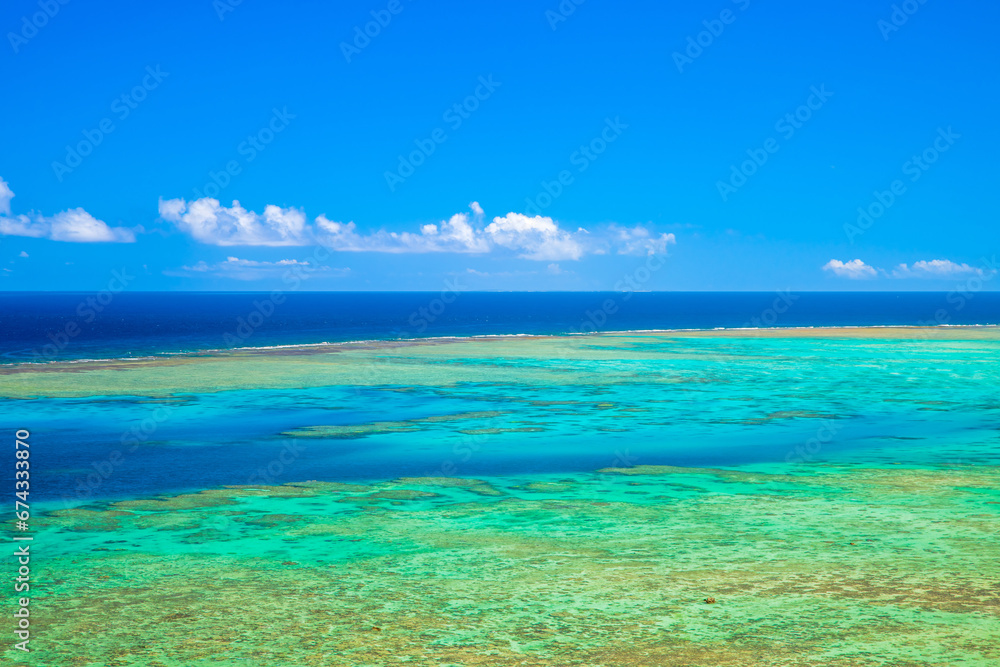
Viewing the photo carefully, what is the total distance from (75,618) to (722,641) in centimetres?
608

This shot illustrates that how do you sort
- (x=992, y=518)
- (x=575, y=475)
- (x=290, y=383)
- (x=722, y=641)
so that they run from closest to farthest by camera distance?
(x=722, y=641)
(x=992, y=518)
(x=575, y=475)
(x=290, y=383)

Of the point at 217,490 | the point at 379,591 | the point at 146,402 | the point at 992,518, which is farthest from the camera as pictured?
the point at 146,402

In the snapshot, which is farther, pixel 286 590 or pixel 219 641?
pixel 286 590

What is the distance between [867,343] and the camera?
55.1 metres

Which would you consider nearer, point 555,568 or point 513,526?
point 555,568

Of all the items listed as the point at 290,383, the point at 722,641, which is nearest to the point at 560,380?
the point at 290,383

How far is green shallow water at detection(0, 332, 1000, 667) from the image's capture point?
320 inches

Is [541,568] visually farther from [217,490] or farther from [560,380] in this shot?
[560,380]

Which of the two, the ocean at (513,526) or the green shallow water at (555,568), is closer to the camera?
the green shallow water at (555,568)

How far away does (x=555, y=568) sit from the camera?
10523mm

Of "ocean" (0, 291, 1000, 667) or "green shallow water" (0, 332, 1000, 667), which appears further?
"ocean" (0, 291, 1000, 667)

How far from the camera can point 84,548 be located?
1155cm

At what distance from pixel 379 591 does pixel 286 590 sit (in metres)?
0.99

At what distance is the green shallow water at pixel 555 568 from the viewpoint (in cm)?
813
